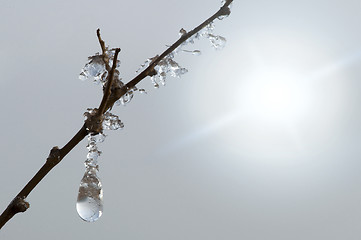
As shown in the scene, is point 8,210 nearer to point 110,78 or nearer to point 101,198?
point 101,198

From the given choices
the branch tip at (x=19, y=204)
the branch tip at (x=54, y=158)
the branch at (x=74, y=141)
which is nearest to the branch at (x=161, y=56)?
the branch at (x=74, y=141)

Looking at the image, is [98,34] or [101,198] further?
[101,198]

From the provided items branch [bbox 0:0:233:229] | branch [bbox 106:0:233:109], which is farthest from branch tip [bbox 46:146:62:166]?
branch [bbox 106:0:233:109]

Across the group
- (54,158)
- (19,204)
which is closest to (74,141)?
(54,158)

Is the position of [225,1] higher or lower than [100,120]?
higher

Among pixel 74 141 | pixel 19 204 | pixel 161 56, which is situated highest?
pixel 161 56

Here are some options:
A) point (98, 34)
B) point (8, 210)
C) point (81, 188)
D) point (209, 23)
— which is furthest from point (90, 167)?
point (209, 23)

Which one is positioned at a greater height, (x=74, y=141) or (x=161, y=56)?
(x=161, y=56)

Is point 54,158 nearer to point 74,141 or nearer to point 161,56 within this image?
point 74,141

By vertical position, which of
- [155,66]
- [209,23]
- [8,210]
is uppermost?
[209,23]

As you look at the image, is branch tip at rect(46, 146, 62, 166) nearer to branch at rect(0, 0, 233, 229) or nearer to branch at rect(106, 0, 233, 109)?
branch at rect(0, 0, 233, 229)
